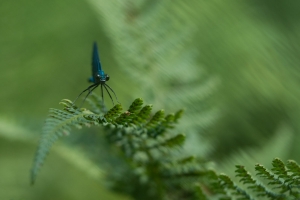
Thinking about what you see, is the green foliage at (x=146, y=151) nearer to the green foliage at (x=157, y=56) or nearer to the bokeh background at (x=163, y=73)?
the bokeh background at (x=163, y=73)

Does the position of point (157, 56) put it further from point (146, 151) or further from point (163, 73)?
point (146, 151)

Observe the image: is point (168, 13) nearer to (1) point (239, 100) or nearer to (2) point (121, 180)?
(1) point (239, 100)

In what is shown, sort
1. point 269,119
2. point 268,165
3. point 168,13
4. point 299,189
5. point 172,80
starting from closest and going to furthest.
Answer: point 299,189 < point 268,165 < point 172,80 < point 168,13 < point 269,119

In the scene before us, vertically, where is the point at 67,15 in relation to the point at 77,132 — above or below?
above

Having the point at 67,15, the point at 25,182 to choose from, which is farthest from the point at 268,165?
the point at 67,15

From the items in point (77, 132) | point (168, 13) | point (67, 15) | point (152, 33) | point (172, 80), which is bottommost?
point (77, 132)

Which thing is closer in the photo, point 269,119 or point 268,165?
point 268,165

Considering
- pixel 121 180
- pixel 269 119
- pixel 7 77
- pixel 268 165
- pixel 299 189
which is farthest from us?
pixel 7 77
